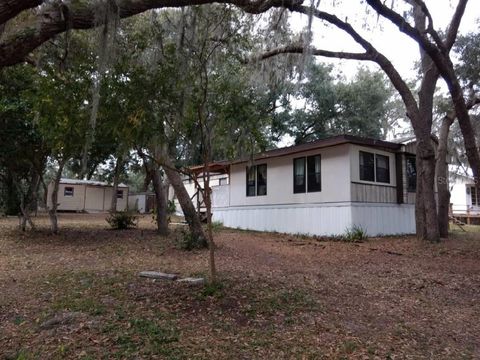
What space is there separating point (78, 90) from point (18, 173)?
11619 millimetres

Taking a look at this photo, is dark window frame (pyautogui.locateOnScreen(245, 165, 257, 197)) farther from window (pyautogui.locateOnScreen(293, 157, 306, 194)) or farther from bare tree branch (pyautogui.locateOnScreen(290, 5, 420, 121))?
bare tree branch (pyautogui.locateOnScreen(290, 5, 420, 121))

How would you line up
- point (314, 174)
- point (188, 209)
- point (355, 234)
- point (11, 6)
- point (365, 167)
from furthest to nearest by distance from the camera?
point (314, 174) → point (365, 167) → point (355, 234) → point (188, 209) → point (11, 6)

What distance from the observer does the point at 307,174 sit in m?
15.5

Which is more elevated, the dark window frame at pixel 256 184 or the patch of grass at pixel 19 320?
the dark window frame at pixel 256 184

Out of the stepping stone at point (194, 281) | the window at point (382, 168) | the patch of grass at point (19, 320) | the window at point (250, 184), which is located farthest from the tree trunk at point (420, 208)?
the patch of grass at point (19, 320)

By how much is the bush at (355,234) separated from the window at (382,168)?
7.39 feet

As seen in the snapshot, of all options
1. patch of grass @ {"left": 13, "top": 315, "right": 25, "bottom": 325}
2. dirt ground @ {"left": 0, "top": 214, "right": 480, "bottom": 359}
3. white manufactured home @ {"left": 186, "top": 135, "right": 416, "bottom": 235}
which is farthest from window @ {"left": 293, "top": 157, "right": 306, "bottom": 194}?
patch of grass @ {"left": 13, "top": 315, "right": 25, "bottom": 325}

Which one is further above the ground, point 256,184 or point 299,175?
point 299,175

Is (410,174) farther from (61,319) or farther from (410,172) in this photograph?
(61,319)

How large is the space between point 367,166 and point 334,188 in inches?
58.0

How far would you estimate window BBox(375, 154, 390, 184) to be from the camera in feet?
48.9

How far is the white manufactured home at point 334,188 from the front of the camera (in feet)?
45.9

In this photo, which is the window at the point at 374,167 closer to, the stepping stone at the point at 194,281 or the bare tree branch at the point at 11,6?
the stepping stone at the point at 194,281

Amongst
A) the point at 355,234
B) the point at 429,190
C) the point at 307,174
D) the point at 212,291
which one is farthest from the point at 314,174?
the point at 212,291
